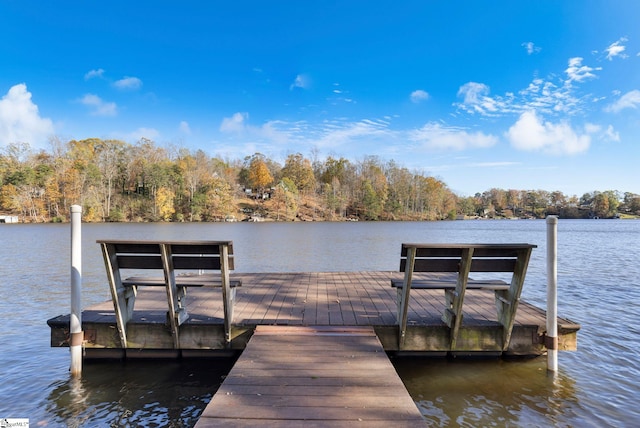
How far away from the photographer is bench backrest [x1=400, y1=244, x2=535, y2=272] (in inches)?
156

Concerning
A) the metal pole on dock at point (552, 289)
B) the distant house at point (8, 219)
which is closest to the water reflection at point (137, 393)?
the metal pole on dock at point (552, 289)

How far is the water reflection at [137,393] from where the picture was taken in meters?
3.54

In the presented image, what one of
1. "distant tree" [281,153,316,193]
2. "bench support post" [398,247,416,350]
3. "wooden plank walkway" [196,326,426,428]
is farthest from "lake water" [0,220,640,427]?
"distant tree" [281,153,316,193]

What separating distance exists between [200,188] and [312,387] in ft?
231

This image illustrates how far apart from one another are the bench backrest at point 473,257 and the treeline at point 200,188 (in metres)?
54.0

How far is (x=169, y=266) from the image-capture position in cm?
406

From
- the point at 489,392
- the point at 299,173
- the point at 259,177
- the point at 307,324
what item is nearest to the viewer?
the point at 489,392

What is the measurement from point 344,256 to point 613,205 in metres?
131

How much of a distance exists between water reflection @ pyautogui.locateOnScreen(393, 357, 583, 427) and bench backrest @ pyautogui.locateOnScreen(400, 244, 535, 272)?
1.35 meters

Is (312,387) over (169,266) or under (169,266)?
under

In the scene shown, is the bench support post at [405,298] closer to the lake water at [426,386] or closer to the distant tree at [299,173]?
the lake water at [426,386]

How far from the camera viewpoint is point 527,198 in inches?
4759

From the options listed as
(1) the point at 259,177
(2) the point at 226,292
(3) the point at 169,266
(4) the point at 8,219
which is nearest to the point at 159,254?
(3) the point at 169,266

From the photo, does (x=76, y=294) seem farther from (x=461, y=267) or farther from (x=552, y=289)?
(x=552, y=289)
